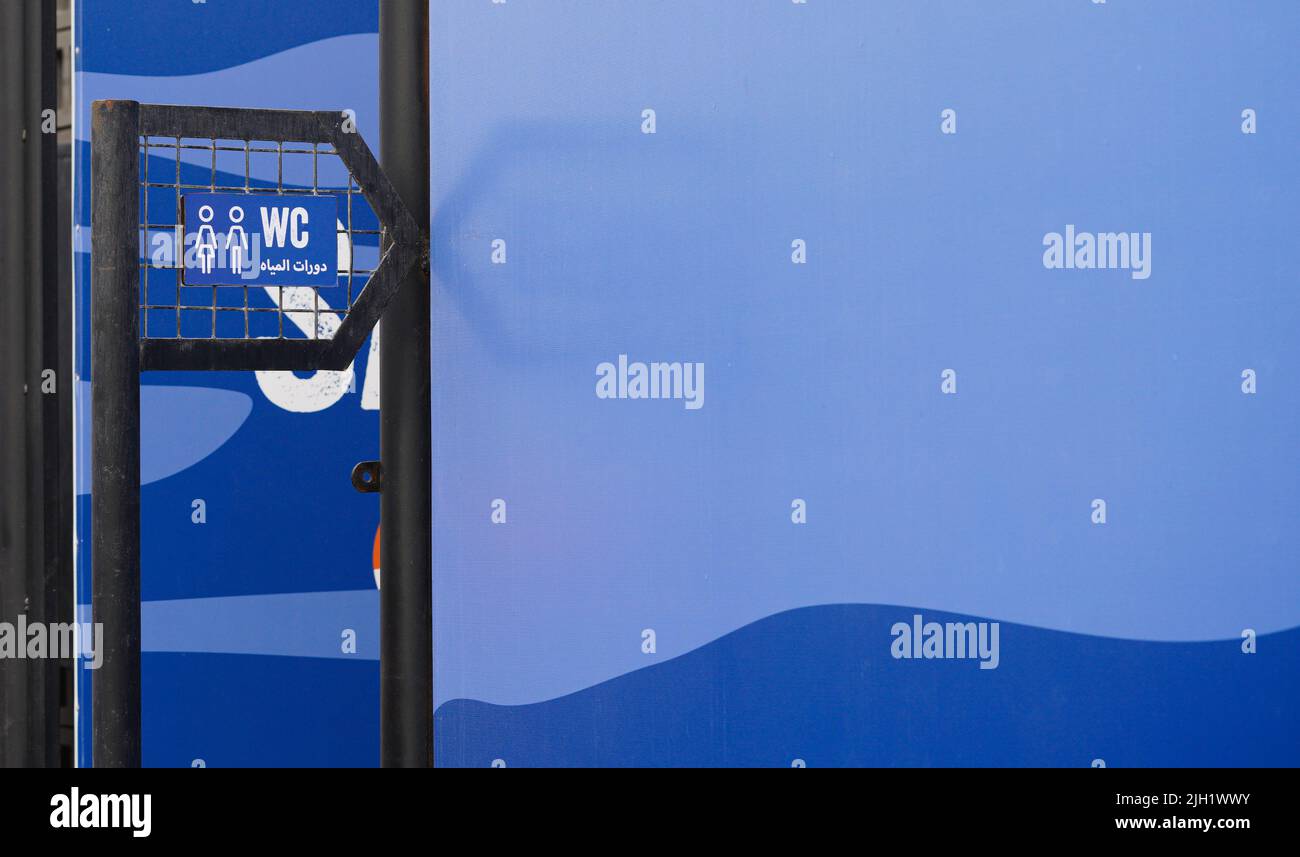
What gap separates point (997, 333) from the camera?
2467 mm

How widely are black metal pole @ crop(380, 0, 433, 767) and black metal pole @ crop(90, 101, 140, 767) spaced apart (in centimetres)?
45

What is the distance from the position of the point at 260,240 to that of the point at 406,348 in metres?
0.31

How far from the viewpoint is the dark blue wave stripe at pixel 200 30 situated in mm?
3029

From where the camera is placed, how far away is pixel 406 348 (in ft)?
6.94

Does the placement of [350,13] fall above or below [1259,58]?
above

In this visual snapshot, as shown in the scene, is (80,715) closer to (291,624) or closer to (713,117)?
(291,624)

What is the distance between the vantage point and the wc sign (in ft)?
6.39

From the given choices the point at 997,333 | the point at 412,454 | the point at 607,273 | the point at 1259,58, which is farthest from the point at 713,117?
the point at 1259,58

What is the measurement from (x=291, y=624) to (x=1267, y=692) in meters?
2.36

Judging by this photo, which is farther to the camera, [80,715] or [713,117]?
[80,715]
